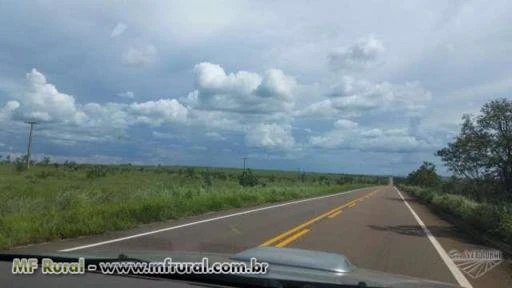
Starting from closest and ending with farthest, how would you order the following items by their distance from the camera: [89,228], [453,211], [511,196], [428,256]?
[428,256] → [89,228] → [511,196] → [453,211]

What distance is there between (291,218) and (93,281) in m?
19.4

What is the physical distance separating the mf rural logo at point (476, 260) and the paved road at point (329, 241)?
16 cm

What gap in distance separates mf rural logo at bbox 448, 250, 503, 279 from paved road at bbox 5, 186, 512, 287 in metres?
0.16

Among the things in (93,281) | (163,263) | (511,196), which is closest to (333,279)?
(163,263)

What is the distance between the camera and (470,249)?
15.6 m

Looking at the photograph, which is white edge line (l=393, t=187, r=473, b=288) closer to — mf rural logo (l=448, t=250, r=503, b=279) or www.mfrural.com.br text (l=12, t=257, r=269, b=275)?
mf rural logo (l=448, t=250, r=503, b=279)

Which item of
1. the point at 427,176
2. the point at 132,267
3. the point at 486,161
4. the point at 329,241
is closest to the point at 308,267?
Result: the point at 132,267

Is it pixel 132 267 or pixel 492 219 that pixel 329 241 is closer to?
pixel 492 219

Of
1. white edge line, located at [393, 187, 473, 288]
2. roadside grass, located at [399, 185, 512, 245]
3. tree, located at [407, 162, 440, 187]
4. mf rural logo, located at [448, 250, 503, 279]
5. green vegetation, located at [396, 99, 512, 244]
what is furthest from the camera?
tree, located at [407, 162, 440, 187]

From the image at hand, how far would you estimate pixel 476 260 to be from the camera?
13.6 metres

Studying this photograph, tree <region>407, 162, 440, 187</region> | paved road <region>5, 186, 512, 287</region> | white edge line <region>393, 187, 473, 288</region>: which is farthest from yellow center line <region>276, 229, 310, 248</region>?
tree <region>407, 162, 440, 187</region>

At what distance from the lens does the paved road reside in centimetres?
1141

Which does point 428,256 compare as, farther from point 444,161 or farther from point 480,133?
point 444,161

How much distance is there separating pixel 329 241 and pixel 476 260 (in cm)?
340
